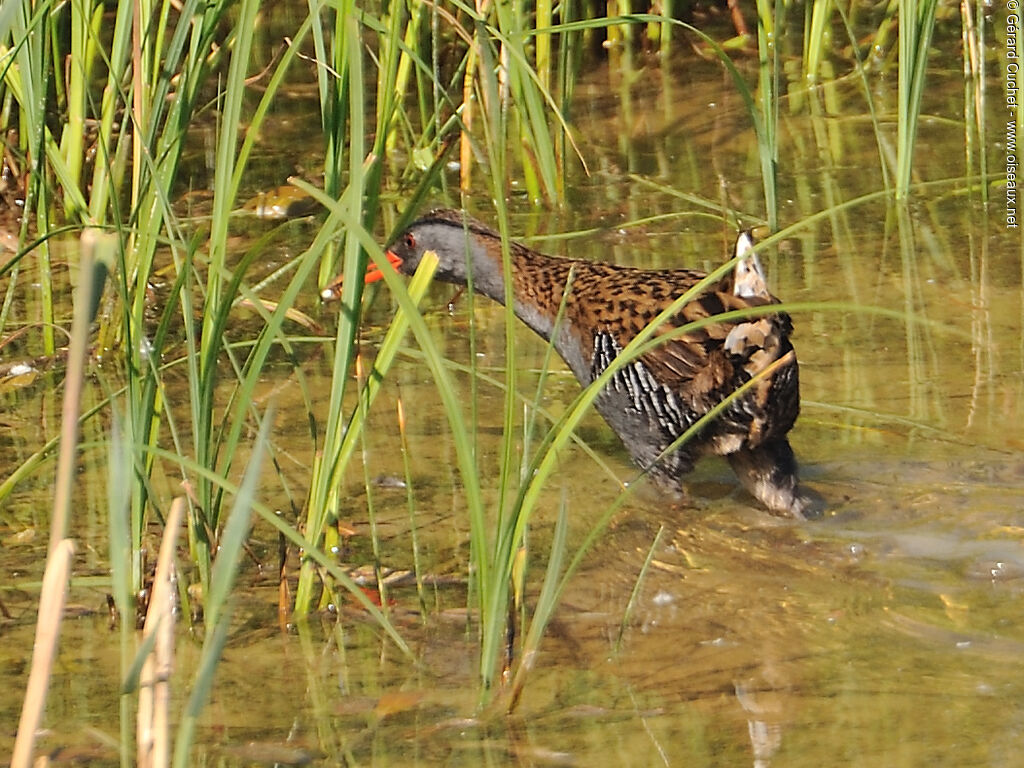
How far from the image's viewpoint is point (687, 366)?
3893 mm

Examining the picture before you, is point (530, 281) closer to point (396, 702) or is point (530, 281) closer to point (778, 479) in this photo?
point (778, 479)

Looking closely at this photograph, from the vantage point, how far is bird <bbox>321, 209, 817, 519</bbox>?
370 cm

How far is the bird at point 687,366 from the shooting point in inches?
146

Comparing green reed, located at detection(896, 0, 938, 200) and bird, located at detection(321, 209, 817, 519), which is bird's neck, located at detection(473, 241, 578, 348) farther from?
green reed, located at detection(896, 0, 938, 200)

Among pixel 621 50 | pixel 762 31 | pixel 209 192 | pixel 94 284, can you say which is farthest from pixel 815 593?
pixel 621 50

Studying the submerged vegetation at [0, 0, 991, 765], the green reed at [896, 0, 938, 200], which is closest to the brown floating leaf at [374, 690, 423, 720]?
the submerged vegetation at [0, 0, 991, 765]

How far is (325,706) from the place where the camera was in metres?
2.89

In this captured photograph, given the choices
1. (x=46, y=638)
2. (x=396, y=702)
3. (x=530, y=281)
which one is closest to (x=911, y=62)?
(x=530, y=281)

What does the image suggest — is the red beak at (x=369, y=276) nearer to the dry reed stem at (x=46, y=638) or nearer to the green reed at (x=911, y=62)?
the green reed at (x=911, y=62)

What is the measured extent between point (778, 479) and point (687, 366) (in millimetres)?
353

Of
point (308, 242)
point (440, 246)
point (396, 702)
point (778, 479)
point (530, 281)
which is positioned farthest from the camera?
point (308, 242)

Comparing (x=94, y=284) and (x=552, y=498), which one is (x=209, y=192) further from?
(x=94, y=284)

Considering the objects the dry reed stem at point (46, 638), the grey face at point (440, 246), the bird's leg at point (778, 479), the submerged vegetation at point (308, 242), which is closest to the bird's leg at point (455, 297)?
the grey face at point (440, 246)

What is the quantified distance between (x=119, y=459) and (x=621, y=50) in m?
5.69
